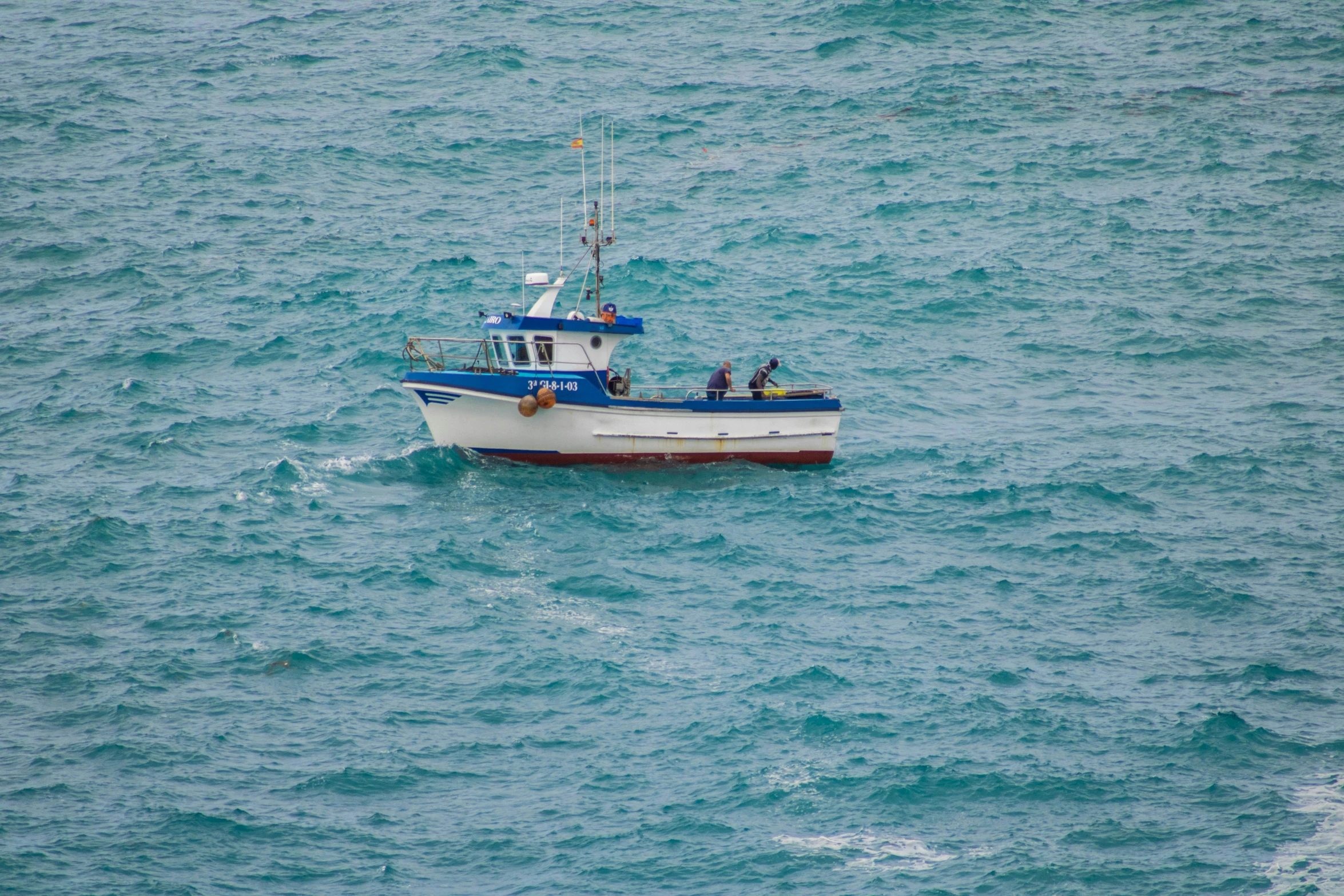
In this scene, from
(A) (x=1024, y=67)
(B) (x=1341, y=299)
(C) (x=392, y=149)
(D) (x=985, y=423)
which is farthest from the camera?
(A) (x=1024, y=67)

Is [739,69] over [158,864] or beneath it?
over

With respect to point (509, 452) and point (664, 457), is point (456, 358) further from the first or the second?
point (664, 457)

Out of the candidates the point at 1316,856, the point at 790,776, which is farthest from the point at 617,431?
the point at 1316,856

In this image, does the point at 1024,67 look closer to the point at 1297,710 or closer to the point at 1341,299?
the point at 1341,299

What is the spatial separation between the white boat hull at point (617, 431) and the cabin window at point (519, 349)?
127 centimetres

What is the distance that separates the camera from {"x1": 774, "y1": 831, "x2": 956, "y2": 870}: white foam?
67.4ft

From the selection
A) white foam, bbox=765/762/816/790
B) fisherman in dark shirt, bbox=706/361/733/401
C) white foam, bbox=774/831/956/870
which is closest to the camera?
white foam, bbox=774/831/956/870

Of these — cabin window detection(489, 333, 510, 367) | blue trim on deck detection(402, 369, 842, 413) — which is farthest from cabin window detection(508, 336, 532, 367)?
blue trim on deck detection(402, 369, 842, 413)

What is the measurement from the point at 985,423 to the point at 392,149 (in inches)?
1189

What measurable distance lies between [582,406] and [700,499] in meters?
3.64

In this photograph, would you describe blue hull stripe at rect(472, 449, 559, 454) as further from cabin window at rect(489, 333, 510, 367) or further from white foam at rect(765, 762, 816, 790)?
white foam at rect(765, 762, 816, 790)

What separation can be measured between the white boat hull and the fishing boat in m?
0.02

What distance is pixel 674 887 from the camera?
20094 mm

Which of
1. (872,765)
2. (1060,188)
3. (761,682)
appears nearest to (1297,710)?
(872,765)
